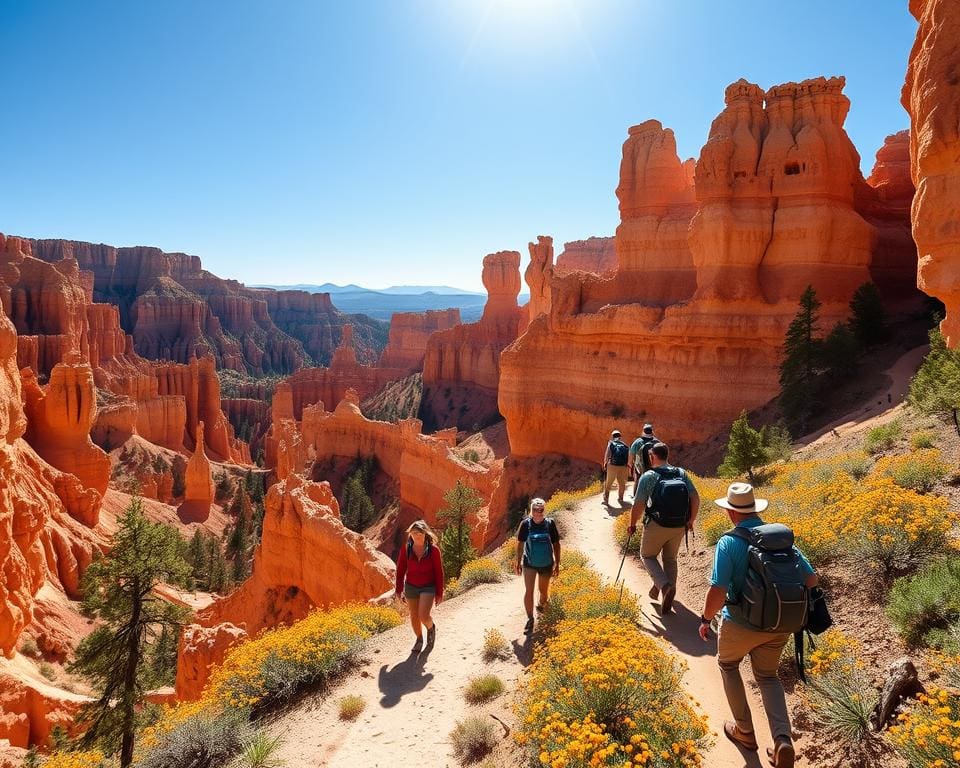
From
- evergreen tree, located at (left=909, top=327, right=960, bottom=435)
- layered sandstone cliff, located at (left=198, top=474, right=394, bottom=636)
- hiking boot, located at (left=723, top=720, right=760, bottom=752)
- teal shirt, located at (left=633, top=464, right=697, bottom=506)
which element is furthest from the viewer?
layered sandstone cliff, located at (left=198, top=474, right=394, bottom=636)

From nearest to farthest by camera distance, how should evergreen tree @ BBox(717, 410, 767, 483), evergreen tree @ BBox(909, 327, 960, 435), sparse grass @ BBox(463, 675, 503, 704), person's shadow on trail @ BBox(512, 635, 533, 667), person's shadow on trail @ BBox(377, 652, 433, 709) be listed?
sparse grass @ BBox(463, 675, 503, 704) < person's shadow on trail @ BBox(377, 652, 433, 709) < person's shadow on trail @ BBox(512, 635, 533, 667) < evergreen tree @ BBox(909, 327, 960, 435) < evergreen tree @ BBox(717, 410, 767, 483)

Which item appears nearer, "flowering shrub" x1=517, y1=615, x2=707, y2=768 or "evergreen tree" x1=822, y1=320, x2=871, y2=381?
"flowering shrub" x1=517, y1=615, x2=707, y2=768

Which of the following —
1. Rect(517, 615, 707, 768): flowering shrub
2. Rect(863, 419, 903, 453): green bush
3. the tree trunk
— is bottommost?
the tree trunk

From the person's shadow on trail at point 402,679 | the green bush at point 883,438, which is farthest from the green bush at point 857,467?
the person's shadow on trail at point 402,679

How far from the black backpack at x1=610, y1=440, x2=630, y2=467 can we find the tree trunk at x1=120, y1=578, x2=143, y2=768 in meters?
12.5

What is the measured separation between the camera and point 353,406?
170 ft

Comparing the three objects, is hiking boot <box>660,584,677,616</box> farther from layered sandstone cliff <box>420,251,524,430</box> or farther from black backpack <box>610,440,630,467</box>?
layered sandstone cliff <box>420,251,524,430</box>

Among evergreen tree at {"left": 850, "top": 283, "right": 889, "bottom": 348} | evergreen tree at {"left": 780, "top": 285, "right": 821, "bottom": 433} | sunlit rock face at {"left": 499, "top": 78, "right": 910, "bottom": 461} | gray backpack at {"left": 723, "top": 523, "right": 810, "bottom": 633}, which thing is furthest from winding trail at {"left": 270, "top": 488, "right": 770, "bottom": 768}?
evergreen tree at {"left": 850, "top": 283, "right": 889, "bottom": 348}

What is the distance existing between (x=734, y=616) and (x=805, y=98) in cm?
2532

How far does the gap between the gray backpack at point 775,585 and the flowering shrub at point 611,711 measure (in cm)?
120

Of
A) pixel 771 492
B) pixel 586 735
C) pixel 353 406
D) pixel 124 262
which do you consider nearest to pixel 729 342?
pixel 771 492

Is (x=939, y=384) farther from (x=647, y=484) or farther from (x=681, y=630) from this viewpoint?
(x=681, y=630)

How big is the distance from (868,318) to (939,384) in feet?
35.6

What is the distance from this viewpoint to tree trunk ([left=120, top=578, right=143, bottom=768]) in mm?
13281
